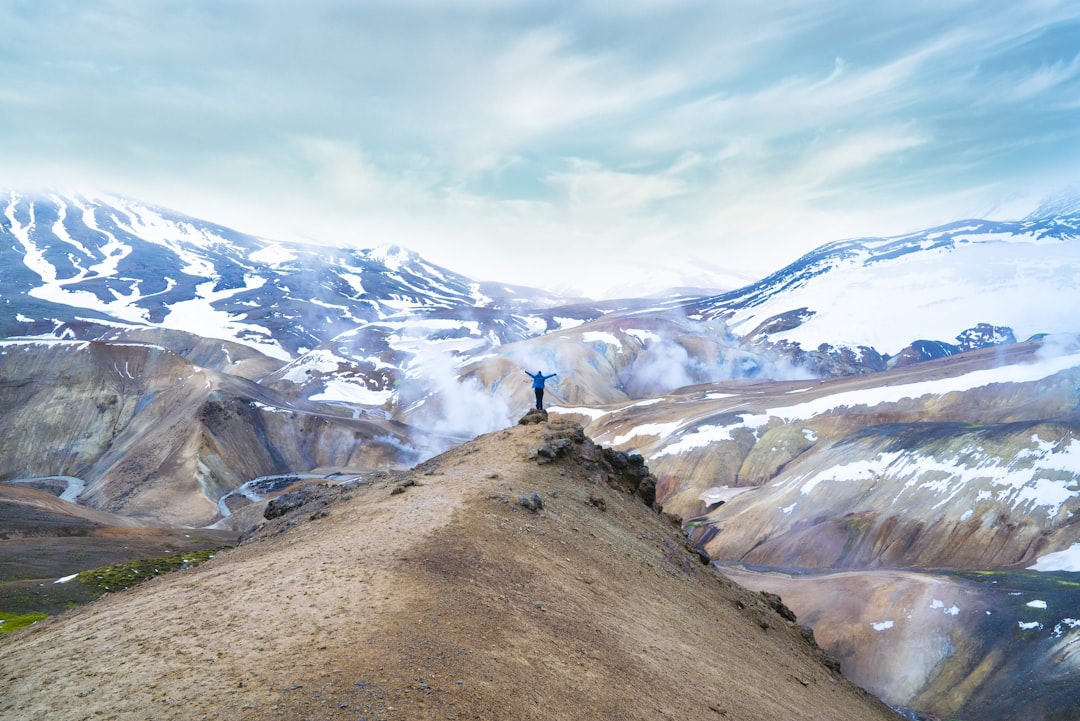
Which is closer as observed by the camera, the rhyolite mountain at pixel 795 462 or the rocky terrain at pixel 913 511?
the rocky terrain at pixel 913 511

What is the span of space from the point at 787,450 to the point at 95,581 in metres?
81.4

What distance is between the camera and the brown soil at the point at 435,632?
1080 centimetres

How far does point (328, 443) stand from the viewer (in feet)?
406

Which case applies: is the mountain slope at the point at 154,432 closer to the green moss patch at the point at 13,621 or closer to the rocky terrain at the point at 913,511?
the rocky terrain at the point at 913,511

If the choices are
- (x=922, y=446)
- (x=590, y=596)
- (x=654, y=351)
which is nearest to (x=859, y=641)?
(x=922, y=446)

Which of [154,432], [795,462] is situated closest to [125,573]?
[154,432]

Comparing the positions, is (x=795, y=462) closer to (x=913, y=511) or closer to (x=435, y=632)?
(x=913, y=511)

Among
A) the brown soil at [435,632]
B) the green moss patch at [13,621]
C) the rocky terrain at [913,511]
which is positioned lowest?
the rocky terrain at [913,511]

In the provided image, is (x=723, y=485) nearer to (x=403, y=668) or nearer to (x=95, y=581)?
(x=95, y=581)

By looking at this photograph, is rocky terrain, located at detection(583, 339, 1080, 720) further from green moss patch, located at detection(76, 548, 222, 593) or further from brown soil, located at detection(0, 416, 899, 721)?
green moss patch, located at detection(76, 548, 222, 593)

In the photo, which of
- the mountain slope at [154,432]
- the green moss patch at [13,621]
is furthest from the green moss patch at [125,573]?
the mountain slope at [154,432]

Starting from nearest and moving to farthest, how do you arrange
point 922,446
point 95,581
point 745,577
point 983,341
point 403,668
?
point 403,668 → point 95,581 → point 745,577 → point 922,446 → point 983,341

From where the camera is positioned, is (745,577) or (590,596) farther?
(745,577)

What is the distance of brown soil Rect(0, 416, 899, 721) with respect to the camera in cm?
1080
